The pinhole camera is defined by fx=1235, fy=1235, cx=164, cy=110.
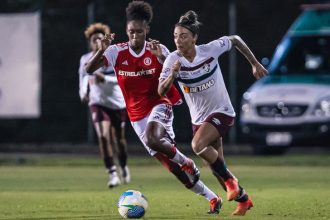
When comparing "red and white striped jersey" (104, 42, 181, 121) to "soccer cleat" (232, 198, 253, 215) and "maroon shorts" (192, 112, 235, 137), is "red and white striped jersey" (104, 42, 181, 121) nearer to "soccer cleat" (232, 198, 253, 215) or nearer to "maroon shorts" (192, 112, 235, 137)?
"maroon shorts" (192, 112, 235, 137)

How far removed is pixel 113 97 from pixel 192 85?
551 cm

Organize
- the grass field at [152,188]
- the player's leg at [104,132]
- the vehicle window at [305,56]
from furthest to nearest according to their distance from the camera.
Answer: the vehicle window at [305,56]
the player's leg at [104,132]
the grass field at [152,188]

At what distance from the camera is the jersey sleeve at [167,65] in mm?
13289

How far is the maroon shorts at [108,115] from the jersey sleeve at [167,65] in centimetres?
542

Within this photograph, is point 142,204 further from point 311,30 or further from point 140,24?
point 311,30

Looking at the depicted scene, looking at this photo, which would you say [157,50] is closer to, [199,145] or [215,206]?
[199,145]

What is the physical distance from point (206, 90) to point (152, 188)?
172 inches

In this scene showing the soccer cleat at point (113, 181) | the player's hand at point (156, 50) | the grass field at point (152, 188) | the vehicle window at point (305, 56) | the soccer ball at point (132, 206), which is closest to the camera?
the soccer ball at point (132, 206)

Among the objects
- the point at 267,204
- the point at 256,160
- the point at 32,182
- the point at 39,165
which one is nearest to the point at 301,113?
the point at 256,160

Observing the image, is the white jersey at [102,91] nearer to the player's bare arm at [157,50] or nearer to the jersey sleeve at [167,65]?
the player's bare arm at [157,50]

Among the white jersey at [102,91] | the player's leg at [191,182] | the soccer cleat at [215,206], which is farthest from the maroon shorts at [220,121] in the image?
the white jersey at [102,91]

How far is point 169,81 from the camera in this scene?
42.8ft

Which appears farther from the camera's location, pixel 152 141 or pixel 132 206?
pixel 152 141

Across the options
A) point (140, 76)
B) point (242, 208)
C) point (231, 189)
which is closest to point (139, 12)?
point (140, 76)
